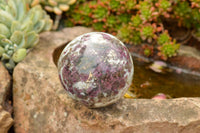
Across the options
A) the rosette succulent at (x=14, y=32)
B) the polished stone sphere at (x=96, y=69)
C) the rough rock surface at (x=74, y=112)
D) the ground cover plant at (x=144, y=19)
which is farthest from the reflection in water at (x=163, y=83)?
the rosette succulent at (x=14, y=32)

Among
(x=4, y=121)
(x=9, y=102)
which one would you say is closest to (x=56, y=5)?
(x=9, y=102)

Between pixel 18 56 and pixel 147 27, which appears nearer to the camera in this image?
pixel 18 56

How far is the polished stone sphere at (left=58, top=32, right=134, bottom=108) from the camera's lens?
1850mm

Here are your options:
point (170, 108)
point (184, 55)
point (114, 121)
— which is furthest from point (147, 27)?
point (114, 121)

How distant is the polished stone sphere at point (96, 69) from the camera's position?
1.85 metres

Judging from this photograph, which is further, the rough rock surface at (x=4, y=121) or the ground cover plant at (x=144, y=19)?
the ground cover plant at (x=144, y=19)

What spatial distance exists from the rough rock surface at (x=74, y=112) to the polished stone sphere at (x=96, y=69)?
0.76 ft

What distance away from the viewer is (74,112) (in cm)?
219

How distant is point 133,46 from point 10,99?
196 centimetres

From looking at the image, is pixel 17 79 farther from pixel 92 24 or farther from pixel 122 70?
pixel 92 24

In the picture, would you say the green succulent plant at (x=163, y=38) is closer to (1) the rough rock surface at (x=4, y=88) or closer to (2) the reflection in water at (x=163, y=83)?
(2) the reflection in water at (x=163, y=83)

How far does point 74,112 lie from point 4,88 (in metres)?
0.85

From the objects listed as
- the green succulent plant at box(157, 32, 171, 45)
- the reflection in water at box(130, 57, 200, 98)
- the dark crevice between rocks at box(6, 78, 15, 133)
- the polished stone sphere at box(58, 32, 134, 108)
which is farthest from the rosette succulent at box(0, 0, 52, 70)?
the green succulent plant at box(157, 32, 171, 45)

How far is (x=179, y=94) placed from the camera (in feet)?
9.61
